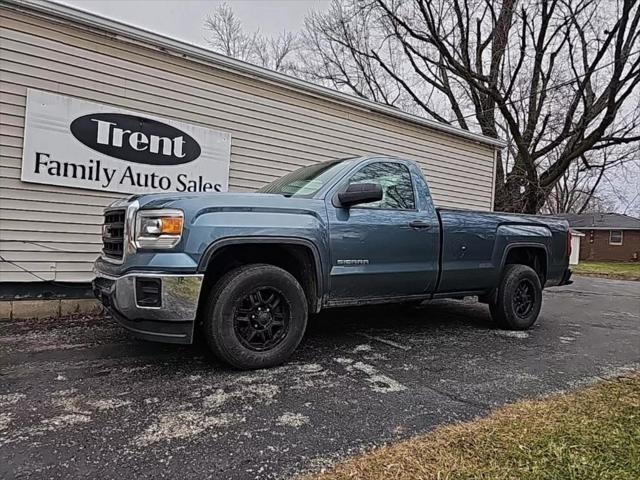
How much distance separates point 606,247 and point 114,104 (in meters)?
39.0

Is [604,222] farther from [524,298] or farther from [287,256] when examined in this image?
[287,256]

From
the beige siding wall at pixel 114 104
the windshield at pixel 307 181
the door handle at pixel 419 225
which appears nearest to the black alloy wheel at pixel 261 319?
the windshield at pixel 307 181

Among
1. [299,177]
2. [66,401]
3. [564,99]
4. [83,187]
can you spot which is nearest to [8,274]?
[83,187]

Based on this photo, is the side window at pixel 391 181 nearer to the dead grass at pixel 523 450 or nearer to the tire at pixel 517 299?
the tire at pixel 517 299

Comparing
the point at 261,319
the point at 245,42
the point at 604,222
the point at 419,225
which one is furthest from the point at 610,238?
the point at 261,319

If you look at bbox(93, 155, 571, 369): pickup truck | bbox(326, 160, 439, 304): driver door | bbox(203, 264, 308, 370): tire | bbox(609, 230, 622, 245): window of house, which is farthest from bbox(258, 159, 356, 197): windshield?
bbox(609, 230, 622, 245): window of house

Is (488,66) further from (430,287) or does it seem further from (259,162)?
(430,287)

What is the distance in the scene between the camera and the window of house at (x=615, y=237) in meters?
34.6

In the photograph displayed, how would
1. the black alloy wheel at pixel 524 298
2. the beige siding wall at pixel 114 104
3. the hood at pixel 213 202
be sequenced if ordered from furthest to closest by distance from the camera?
the black alloy wheel at pixel 524 298, the beige siding wall at pixel 114 104, the hood at pixel 213 202

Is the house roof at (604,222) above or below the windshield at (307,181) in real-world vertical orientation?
above

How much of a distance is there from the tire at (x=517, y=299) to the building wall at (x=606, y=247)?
116 feet

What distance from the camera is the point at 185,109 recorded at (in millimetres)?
5957

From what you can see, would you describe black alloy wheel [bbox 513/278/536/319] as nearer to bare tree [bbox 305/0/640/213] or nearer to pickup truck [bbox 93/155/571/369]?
pickup truck [bbox 93/155/571/369]

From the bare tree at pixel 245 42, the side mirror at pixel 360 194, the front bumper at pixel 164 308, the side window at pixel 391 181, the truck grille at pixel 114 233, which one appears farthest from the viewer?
the bare tree at pixel 245 42
